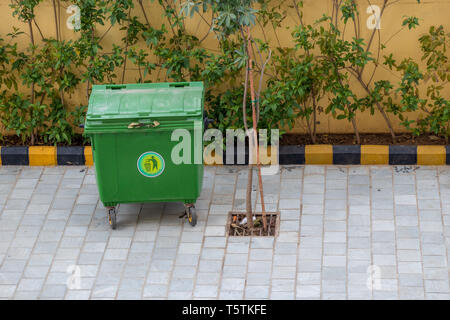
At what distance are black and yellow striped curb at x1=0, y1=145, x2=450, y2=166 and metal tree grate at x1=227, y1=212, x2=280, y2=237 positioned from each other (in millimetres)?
1103

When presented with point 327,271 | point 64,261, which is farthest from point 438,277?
point 64,261

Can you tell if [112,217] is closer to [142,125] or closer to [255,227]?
[142,125]

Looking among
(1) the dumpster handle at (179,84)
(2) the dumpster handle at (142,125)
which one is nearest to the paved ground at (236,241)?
(2) the dumpster handle at (142,125)

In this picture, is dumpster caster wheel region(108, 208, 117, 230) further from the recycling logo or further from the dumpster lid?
the dumpster lid

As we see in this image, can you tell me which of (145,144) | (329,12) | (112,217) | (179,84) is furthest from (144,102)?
(329,12)

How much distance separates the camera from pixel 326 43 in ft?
28.0

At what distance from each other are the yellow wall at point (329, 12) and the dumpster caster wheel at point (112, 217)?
211cm

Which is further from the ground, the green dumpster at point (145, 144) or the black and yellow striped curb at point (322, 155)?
the green dumpster at point (145, 144)

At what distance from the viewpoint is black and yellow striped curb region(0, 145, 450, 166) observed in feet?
28.8

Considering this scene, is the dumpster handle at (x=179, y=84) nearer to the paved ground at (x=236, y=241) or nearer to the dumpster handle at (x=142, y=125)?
the dumpster handle at (x=142, y=125)

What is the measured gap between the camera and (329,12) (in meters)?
8.72

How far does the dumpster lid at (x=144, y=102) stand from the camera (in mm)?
7383
